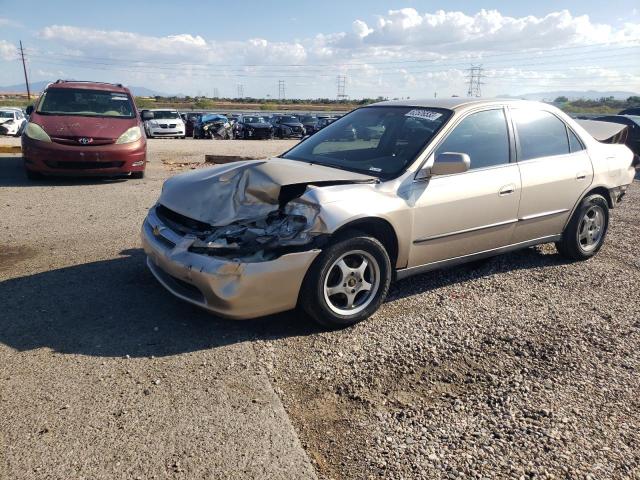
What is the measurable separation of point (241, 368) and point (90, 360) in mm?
930

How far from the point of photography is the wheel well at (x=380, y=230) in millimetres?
3676

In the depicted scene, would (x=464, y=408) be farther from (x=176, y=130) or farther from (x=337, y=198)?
(x=176, y=130)

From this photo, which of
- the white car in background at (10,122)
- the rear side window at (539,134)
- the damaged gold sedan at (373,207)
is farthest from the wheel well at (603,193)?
the white car in background at (10,122)

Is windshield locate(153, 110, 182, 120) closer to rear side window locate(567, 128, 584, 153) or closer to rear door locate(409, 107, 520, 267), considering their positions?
rear side window locate(567, 128, 584, 153)

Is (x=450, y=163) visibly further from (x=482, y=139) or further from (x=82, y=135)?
(x=82, y=135)

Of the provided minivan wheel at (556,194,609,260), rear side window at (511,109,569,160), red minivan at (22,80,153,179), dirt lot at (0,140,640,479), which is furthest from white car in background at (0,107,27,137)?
minivan wheel at (556,194,609,260)

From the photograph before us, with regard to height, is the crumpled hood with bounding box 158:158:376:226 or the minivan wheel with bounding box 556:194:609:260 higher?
the crumpled hood with bounding box 158:158:376:226

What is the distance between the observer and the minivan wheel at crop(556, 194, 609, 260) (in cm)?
520

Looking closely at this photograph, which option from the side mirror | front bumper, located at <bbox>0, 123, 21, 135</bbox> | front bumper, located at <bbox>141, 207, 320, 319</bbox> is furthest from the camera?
front bumper, located at <bbox>0, 123, 21, 135</bbox>

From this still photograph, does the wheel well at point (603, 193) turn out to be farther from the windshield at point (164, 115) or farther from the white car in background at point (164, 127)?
the windshield at point (164, 115)

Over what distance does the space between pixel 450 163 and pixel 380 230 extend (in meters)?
0.74

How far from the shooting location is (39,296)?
13.3 ft

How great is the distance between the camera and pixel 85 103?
9.45 meters

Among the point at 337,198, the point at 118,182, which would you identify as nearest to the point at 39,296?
the point at 337,198
